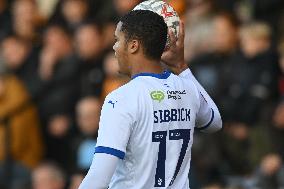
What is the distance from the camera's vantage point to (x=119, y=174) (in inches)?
205

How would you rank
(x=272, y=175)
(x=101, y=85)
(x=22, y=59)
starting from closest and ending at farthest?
1. (x=272, y=175)
2. (x=101, y=85)
3. (x=22, y=59)

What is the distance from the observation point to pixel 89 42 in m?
11.2

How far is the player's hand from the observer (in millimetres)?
5678

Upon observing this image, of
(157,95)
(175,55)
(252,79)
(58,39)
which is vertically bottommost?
(252,79)

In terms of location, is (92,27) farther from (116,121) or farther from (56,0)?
(116,121)

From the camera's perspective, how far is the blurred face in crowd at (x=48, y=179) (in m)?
9.78

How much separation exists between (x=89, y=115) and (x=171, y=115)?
197 inches

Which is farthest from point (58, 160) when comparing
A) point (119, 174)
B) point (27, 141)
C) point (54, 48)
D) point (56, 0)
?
point (119, 174)

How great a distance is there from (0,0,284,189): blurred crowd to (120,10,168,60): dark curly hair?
12.8 feet

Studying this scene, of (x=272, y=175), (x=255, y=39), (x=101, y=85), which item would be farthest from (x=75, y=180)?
(x=255, y=39)

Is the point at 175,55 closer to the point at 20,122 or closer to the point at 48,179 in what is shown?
the point at 48,179

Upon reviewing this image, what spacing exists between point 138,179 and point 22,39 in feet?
23.5

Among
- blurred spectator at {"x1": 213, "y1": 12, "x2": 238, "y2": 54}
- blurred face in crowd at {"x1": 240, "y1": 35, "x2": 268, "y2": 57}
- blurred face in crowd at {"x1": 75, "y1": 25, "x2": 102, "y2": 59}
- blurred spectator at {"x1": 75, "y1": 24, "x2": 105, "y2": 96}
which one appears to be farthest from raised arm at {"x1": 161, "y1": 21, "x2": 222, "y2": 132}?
blurred face in crowd at {"x1": 75, "y1": 25, "x2": 102, "y2": 59}

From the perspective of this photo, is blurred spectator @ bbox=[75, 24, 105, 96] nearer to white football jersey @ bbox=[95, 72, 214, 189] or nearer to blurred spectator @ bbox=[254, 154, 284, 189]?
blurred spectator @ bbox=[254, 154, 284, 189]
